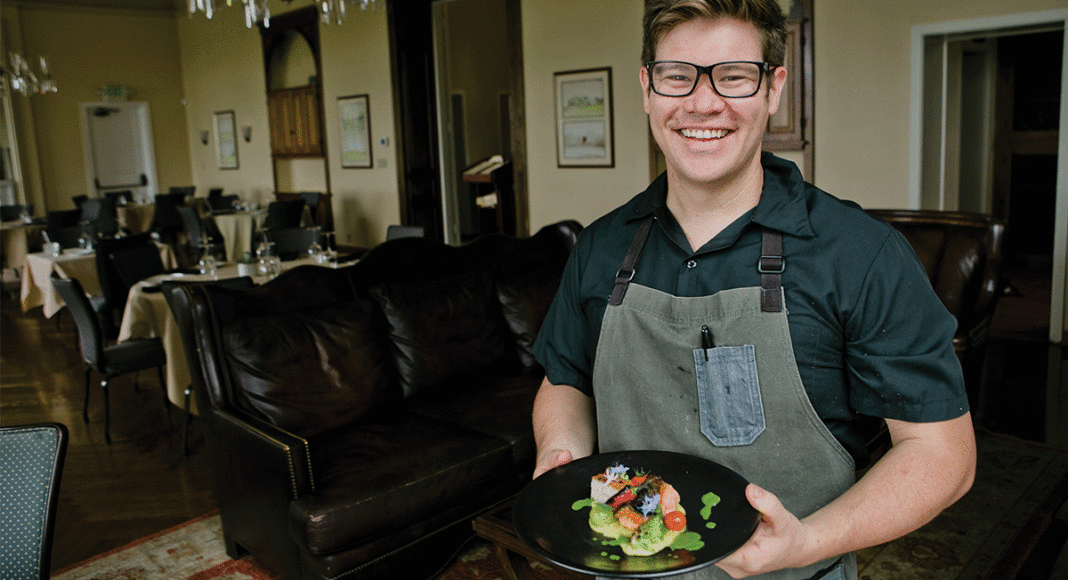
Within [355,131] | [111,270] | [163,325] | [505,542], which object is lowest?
[505,542]

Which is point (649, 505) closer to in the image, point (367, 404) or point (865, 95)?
point (367, 404)

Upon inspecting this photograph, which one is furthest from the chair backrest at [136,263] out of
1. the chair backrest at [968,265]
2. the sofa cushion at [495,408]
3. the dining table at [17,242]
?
the chair backrest at [968,265]

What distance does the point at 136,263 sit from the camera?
586 centimetres

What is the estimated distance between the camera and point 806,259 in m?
1.19

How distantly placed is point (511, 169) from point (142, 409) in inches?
195

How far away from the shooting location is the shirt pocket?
124 cm

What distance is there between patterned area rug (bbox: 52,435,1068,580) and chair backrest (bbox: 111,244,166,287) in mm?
2918

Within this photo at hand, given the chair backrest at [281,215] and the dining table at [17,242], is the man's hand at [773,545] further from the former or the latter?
the dining table at [17,242]

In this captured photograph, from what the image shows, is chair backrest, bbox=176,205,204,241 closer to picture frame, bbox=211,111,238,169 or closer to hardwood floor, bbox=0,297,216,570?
hardwood floor, bbox=0,297,216,570

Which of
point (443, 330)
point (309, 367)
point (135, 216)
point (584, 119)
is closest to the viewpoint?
point (309, 367)

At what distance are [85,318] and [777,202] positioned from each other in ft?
14.3

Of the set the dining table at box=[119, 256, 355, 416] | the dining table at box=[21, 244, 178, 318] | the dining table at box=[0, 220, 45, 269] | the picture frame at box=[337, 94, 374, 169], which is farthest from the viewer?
the picture frame at box=[337, 94, 374, 169]

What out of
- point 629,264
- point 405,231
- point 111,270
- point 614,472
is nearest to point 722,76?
point 629,264

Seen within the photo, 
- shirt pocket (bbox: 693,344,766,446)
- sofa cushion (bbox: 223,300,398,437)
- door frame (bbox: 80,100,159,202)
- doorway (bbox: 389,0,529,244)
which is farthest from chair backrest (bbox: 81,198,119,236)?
shirt pocket (bbox: 693,344,766,446)
